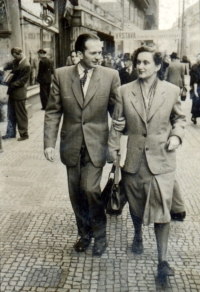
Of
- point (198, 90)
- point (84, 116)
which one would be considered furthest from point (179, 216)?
point (198, 90)

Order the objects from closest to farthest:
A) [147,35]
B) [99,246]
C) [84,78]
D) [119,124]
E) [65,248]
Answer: [119,124], [84,78], [99,246], [65,248], [147,35]

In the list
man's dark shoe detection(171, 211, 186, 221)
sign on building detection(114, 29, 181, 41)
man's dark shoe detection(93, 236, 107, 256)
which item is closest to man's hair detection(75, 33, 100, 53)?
man's dark shoe detection(93, 236, 107, 256)

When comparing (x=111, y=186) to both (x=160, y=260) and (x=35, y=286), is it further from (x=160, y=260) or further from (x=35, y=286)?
(x=35, y=286)

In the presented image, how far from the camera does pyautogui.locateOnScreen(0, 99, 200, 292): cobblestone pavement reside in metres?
3.45

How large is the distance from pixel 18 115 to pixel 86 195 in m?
5.48

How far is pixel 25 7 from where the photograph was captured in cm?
1182

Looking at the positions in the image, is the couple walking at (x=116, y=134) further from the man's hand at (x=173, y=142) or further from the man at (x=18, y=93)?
the man at (x=18, y=93)

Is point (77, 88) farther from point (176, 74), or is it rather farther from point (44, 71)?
point (44, 71)

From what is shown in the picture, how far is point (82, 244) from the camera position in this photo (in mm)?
4016

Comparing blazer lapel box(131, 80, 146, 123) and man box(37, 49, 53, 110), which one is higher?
blazer lapel box(131, 80, 146, 123)

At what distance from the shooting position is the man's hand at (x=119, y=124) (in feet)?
11.8

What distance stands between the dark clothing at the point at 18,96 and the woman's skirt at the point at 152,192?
566 centimetres

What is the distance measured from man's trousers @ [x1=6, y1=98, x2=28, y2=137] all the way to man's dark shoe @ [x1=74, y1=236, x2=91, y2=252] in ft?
17.4

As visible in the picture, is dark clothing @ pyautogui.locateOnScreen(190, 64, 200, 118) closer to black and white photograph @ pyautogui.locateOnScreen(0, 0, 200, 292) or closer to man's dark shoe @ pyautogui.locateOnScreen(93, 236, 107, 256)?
black and white photograph @ pyautogui.locateOnScreen(0, 0, 200, 292)
